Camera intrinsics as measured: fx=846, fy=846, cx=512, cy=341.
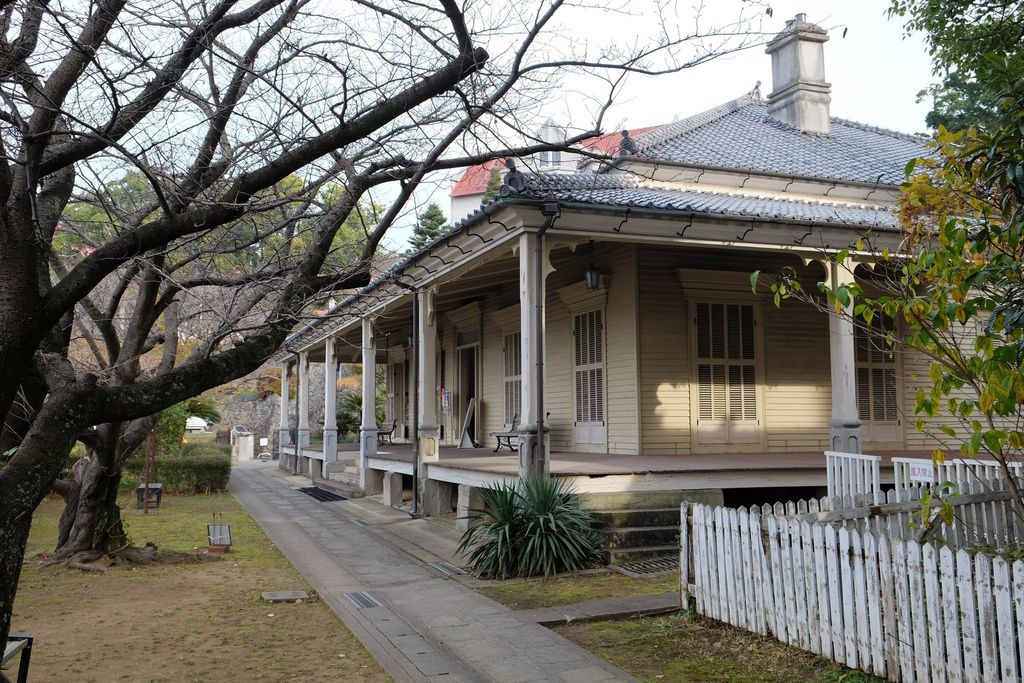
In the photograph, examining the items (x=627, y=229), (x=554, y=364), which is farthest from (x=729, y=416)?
(x=627, y=229)

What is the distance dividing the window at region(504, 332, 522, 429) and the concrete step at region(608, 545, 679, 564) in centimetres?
704

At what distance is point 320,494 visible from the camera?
19.4m

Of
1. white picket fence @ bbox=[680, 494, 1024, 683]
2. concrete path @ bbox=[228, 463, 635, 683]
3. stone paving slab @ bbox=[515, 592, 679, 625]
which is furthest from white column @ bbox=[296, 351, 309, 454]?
white picket fence @ bbox=[680, 494, 1024, 683]

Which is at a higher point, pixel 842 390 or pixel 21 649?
pixel 842 390

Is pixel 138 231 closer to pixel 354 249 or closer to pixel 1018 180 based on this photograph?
pixel 1018 180

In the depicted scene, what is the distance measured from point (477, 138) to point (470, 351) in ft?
44.6

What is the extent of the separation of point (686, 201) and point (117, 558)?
8507 millimetres

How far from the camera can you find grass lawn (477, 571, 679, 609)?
7617 millimetres

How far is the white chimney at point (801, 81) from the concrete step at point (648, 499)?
434 inches

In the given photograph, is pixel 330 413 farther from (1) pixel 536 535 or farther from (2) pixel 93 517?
(1) pixel 536 535

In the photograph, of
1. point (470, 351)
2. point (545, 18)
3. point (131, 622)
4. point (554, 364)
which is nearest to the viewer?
point (545, 18)

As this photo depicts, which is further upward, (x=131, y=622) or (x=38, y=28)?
(x=38, y=28)

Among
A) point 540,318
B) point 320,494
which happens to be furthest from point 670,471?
point 320,494

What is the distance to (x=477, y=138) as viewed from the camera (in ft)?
19.8
